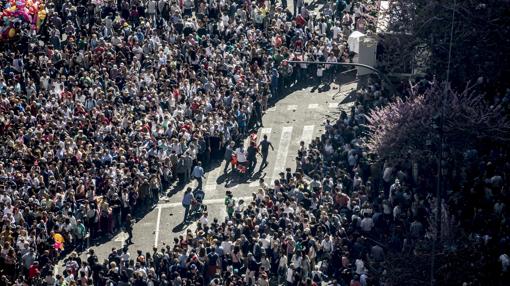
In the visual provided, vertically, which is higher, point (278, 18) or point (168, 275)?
point (278, 18)

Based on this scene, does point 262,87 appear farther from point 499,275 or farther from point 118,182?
point 499,275

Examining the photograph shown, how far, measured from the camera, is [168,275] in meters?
50.3

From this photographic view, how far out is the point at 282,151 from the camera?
199ft

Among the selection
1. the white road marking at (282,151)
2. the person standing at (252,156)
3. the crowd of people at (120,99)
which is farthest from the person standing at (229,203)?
the person standing at (252,156)

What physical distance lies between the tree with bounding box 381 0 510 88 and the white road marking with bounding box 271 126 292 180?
22.6 feet

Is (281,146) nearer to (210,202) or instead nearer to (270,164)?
(270,164)

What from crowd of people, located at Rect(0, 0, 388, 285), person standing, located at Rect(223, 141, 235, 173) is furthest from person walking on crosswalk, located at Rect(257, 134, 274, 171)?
crowd of people, located at Rect(0, 0, 388, 285)

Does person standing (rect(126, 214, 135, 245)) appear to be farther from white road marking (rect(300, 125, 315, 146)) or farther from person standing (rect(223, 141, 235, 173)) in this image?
white road marking (rect(300, 125, 315, 146))

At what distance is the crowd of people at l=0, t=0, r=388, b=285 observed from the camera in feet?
176

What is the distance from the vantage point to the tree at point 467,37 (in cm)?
5697

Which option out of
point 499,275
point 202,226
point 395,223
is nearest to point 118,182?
point 202,226

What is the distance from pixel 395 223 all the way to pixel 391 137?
15.4 feet

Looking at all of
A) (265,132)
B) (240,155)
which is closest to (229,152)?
→ (240,155)

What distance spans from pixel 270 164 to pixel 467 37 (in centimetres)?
947
